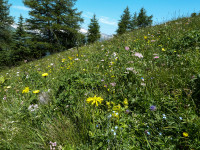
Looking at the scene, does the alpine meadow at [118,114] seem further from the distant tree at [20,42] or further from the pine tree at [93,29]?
the pine tree at [93,29]

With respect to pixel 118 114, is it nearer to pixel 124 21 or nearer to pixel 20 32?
pixel 20 32

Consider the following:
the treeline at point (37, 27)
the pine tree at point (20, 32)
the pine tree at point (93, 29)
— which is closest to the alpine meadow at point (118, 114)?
the treeline at point (37, 27)

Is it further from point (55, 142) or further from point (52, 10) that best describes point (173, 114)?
point (52, 10)

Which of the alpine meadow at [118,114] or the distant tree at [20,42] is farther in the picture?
the distant tree at [20,42]

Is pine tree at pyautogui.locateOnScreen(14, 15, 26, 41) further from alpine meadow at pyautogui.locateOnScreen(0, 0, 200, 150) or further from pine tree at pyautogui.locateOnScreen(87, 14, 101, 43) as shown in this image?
alpine meadow at pyautogui.locateOnScreen(0, 0, 200, 150)

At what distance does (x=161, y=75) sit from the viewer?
211cm

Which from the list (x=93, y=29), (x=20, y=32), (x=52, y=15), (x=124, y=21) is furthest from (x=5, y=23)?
(x=124, y=21)

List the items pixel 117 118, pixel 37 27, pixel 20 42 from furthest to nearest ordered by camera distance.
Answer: pixel 37 27
pixel 20 42
pixel 117 118

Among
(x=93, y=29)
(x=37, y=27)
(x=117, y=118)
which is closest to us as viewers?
(x=117, y=118)

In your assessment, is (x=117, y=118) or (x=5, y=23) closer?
(x=117, y=118)

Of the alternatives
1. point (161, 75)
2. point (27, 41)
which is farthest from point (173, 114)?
point (27, 41)

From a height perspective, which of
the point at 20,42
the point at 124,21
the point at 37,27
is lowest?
the point at 20,42

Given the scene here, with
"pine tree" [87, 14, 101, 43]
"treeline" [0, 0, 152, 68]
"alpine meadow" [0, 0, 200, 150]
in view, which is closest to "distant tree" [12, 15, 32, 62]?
"treeline" [0, 0, 152, 68]

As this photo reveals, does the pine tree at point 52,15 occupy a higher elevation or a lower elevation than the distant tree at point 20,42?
higher
